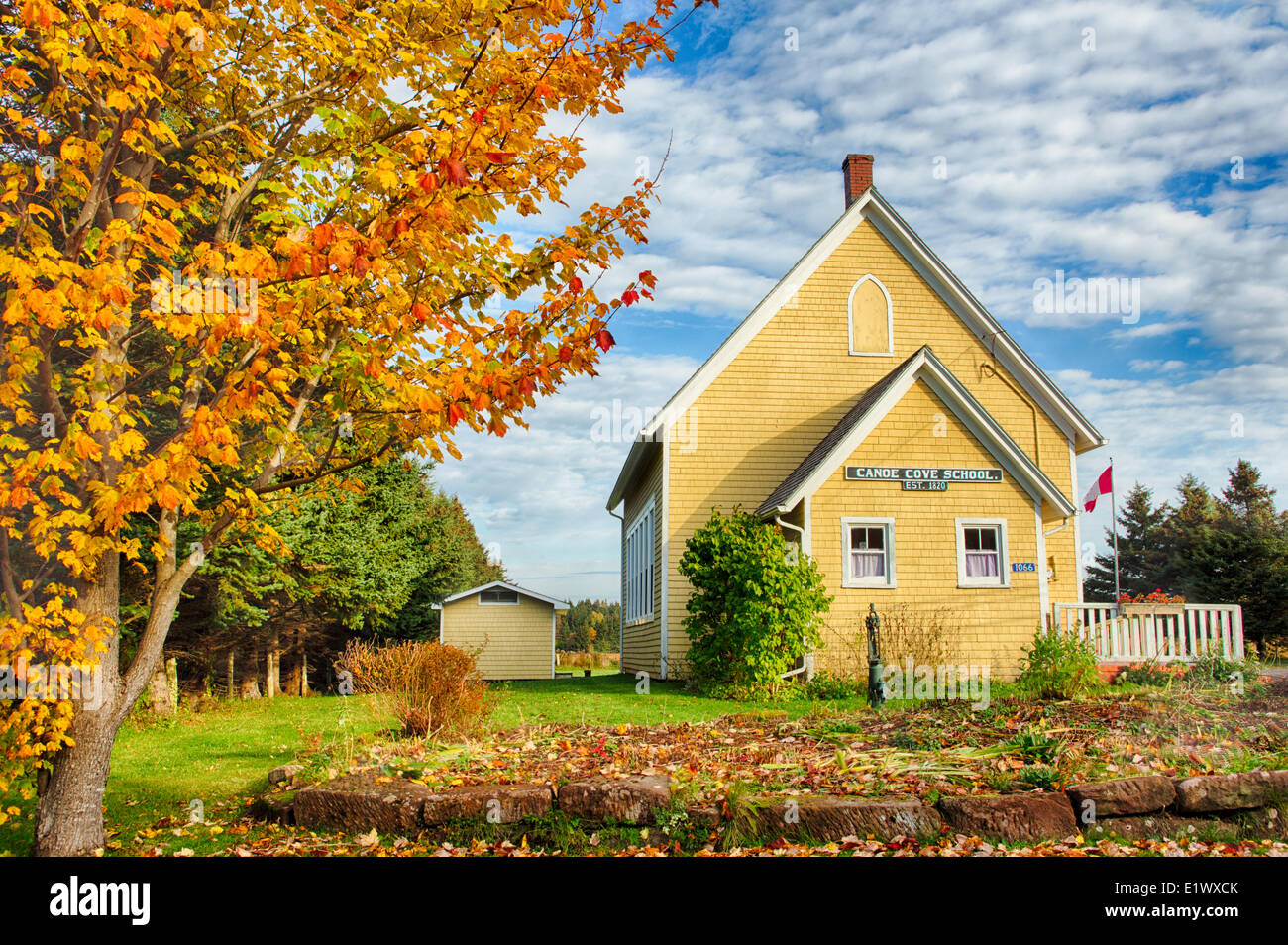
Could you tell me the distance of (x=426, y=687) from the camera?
8.66m

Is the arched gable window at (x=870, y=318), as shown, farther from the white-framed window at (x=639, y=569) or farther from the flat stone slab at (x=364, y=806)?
the flat stone slab at (x=364, y=806)

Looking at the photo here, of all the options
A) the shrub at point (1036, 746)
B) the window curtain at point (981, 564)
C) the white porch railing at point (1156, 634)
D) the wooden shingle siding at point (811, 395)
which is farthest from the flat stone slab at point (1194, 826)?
the wooden shingle siding at point (811, 395)

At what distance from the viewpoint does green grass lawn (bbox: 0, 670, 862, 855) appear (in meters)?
7.24

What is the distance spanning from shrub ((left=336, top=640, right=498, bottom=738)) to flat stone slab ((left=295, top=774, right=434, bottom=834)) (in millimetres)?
2132

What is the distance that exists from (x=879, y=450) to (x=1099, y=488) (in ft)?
25.8

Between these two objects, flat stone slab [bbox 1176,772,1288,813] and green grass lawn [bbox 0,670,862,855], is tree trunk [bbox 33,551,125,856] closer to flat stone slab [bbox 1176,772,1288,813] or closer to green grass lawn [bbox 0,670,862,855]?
green grass lawn [bbox 0,670,862,855]

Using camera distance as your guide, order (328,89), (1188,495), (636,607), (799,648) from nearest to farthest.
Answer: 1. (328,89)
2. (799,648)
3. (636,607)
4. (1188,495)

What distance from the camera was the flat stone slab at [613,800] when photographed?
5.80 m

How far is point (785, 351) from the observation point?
1903 centimetres

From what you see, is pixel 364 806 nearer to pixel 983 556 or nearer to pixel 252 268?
pixel 252 268
